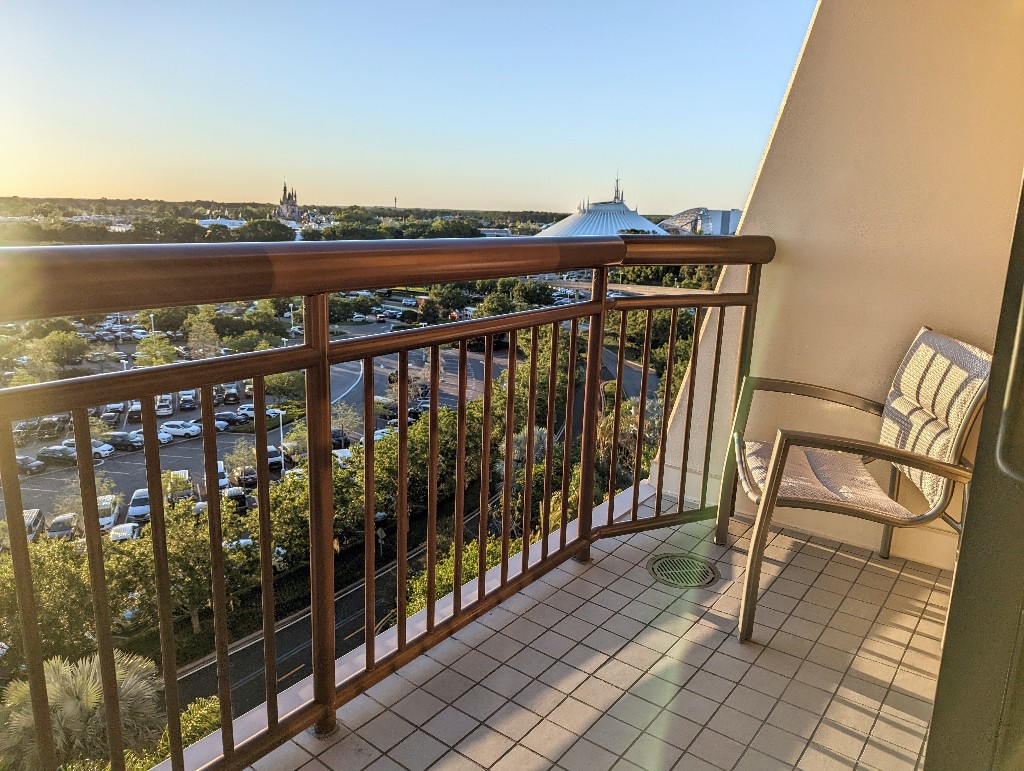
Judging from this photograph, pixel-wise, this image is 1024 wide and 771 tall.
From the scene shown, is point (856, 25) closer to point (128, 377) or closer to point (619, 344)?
point (619, 344)

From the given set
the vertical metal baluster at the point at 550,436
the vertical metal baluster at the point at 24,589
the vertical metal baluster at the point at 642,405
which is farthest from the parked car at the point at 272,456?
the vertical metal baluster at the point at 642,405

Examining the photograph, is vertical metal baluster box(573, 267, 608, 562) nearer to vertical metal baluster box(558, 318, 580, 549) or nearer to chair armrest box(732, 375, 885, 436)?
vertical metal baluster box(558, 318, 580, 549)

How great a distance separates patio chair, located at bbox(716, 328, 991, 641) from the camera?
2031 mm

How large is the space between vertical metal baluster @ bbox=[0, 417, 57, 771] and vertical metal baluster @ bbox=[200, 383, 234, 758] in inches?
12.1

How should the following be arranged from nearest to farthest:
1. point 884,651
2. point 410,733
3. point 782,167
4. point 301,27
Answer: point 410,733, point 884,651, point 782,167, point 301,27

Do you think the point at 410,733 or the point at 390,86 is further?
the point at 390,86

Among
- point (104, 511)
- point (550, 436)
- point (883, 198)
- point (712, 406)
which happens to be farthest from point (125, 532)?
point (883, 198)

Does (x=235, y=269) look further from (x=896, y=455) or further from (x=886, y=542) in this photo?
(x=886, y=542)

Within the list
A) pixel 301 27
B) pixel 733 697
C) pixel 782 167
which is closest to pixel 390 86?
pixel 301 27

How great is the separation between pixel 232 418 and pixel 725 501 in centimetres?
204

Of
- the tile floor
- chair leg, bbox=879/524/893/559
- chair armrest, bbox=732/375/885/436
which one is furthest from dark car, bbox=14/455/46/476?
chair leg, bbox=879/524/893/559

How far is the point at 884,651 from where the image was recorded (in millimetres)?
2168

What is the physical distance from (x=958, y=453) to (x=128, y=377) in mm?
2150

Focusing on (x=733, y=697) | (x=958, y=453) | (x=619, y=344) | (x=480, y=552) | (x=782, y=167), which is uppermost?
(x=782, y=167)
